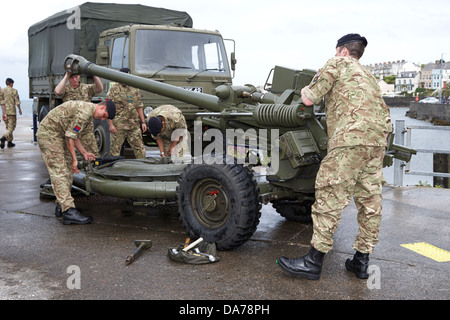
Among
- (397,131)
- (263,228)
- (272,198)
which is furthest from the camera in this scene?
(397,131)

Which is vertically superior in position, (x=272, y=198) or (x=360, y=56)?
(x=360, y=56)

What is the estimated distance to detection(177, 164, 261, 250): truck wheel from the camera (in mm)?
4035

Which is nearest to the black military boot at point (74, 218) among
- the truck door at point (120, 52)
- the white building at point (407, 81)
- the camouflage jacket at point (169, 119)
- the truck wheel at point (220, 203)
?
the truck wheel at point (220, 203)

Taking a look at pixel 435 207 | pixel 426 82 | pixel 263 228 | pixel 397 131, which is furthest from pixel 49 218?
pixel 426 82

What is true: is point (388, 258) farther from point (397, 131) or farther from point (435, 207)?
point (397, 131)

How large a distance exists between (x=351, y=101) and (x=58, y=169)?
3.29 meters

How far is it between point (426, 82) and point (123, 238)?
156 meters

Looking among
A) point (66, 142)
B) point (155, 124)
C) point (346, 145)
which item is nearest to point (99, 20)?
point (155, 124)

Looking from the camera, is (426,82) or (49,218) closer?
(49,218)

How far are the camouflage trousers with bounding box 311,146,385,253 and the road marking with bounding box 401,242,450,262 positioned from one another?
35.4 inches

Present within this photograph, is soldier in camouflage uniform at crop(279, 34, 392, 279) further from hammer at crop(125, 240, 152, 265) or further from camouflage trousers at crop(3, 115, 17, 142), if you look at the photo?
camouflage trousers at crop(3, 115, 17, 142)

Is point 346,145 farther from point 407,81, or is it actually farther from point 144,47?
point 407,81

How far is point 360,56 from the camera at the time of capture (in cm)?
369

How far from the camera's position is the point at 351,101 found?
11.5 ft
